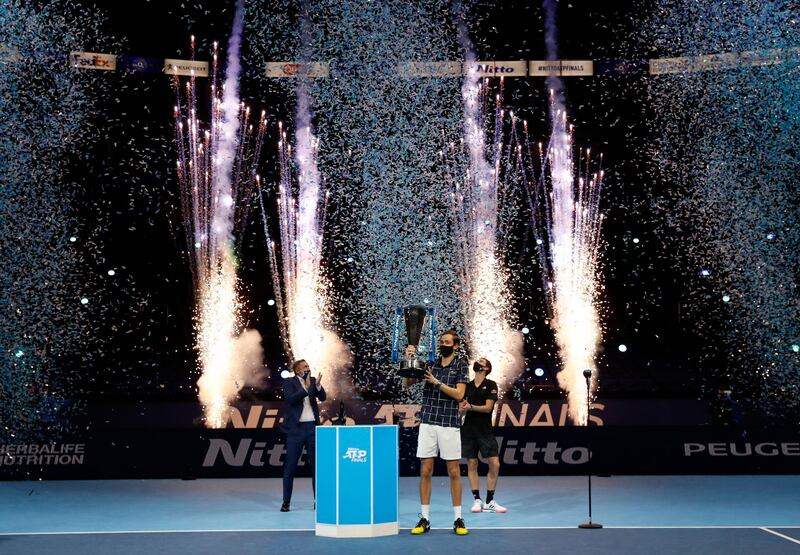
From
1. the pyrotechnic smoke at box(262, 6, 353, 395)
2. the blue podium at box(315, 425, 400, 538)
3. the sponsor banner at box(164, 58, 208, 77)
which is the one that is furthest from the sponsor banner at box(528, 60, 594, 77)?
the blue podium at box(315, 425, 400, 538)

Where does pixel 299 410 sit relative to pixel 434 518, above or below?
above

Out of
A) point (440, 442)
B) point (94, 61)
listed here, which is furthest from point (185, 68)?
point (440, 442)

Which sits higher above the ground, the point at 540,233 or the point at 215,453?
the point at 540,233

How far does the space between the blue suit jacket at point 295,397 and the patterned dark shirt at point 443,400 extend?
2.26 meters

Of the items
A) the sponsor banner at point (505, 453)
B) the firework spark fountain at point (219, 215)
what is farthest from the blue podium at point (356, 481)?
the firework spark fountain at point (219, 215)

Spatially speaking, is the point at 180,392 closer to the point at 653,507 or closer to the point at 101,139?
the point at 101,139

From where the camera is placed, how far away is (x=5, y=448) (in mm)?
15141

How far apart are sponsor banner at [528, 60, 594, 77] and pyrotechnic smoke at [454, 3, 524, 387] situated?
1.84 metres

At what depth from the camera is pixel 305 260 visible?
26641mm

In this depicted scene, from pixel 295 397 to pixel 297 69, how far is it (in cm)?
1644

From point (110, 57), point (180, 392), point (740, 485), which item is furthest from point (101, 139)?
point (740, 485)

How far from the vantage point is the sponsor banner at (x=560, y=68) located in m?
26.6

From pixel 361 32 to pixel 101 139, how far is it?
25.4 feet

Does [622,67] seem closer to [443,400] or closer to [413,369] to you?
[443,400]
